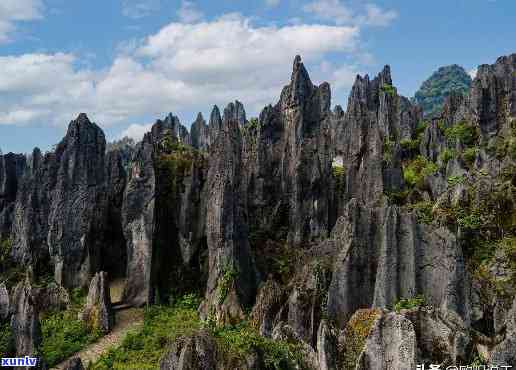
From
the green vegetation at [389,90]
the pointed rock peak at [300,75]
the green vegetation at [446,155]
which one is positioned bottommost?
the green vegetation at [446,155]

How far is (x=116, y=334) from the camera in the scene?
22453mm

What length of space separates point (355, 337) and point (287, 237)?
1860cm

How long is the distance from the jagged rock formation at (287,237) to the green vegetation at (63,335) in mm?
720

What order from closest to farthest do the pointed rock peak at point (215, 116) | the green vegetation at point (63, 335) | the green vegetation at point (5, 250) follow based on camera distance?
the green vegetation at point (63, 335), the green vegetation at point (5, 250), the pointed rock peak at point (215, 116)

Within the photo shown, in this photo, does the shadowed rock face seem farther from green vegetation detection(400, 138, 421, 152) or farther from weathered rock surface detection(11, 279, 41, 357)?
green vegetation detection(400, 138, 421, 152)

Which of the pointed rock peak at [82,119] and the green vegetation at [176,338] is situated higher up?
the pointed rock peak at [82,119]

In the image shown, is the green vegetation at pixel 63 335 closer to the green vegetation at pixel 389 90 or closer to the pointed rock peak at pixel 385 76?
the green vegetation at pixel 389 90

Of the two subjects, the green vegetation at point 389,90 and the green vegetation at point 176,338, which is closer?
the green vegetation at point 176,338

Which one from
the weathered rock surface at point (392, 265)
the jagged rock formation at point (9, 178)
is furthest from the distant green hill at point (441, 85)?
the weathered rock surface at point (392, 265)

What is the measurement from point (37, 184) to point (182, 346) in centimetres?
2085

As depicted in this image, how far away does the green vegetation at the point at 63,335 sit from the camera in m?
20.3

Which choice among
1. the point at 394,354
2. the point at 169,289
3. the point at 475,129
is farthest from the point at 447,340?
the point at 475,129

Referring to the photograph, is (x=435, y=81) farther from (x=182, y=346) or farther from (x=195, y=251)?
(x=182, y=346)

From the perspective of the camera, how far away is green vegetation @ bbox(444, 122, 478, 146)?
51.8m
